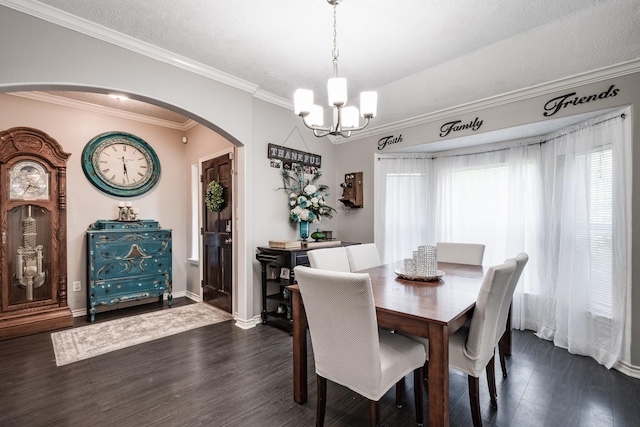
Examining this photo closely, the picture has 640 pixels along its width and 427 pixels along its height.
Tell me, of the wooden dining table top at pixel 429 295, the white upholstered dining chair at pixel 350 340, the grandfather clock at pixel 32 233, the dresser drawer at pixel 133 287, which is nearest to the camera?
the white upholstered dining chair at pixel 350 340

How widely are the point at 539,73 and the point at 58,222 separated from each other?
5303 millimetres

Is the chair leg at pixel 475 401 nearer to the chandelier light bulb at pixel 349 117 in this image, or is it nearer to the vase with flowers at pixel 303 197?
the chandelier light bulb at pixel 349 117

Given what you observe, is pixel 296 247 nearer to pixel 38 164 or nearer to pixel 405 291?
pixel 405 291

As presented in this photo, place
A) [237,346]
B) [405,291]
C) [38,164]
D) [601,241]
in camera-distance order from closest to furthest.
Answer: [405,291] < [601,241] < [237,346] < [38,164]

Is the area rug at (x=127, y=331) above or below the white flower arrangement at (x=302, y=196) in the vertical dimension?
below

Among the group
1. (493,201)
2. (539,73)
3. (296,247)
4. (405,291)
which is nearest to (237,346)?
(296,247)

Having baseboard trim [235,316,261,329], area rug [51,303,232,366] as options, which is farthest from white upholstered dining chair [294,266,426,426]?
area rug [51,303,232,366]

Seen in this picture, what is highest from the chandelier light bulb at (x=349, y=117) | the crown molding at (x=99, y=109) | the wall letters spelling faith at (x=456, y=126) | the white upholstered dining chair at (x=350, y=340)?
the crown molding at (x=99, y=109)

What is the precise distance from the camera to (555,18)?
2193mm

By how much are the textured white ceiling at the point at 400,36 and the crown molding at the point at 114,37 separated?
41mm

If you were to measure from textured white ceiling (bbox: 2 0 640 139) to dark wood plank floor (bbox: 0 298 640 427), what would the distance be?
2.54 metres

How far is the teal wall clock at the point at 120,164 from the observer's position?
12.8 ft

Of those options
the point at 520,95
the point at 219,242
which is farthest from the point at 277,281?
the point at 520,95

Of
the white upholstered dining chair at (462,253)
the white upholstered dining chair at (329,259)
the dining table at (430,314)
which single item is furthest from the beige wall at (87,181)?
the white upholstered dining chair at (462,253)
